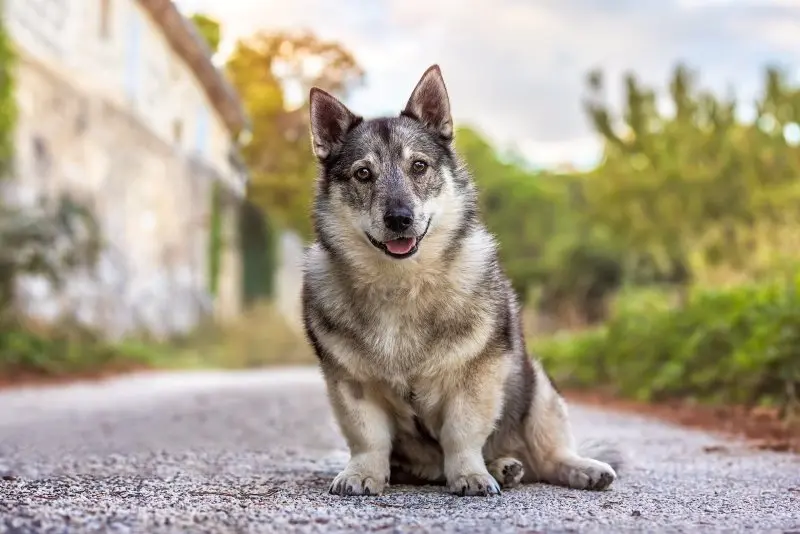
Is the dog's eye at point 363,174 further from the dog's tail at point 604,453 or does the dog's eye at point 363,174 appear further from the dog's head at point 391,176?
the dog's tail at point 604,453

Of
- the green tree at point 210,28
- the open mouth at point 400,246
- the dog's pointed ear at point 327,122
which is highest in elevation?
the green tree at point 210,28

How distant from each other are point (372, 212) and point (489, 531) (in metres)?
1.82

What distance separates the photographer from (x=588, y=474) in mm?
4535

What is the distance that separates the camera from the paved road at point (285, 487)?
10.9 ft

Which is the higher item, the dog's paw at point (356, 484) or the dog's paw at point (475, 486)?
the dog's paw at point (475, 486)

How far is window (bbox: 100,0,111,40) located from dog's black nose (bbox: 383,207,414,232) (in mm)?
→ 15601

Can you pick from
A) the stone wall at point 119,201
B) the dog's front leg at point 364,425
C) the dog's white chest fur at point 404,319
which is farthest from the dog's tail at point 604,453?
the stone wall at point 119,201

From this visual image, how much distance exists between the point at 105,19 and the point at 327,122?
49.7 feet

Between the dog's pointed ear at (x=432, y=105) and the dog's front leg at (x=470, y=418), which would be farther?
the dog's pointed ear at (x=432, y=105)

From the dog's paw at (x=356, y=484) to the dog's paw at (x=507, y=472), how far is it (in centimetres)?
57

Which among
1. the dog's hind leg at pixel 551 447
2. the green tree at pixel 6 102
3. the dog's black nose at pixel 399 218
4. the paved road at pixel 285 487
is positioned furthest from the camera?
the green tree at pixel 6 102

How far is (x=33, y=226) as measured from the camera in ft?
44.0

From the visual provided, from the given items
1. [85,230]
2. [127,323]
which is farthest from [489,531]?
[127,323]

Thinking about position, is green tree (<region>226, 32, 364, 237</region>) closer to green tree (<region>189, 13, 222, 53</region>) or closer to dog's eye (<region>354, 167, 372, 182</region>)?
green tree (<region>189, 13, 222, 53</region>)
